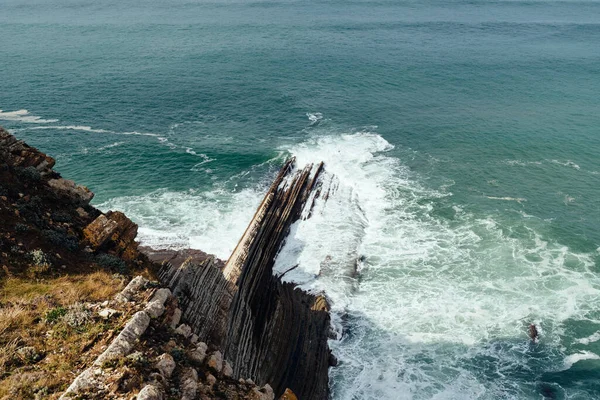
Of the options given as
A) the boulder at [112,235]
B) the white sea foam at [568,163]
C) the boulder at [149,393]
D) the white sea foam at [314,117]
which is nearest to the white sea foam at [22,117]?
the white sea foam at [314,117]

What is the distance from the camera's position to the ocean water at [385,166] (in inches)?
1555

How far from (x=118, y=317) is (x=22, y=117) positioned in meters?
80.5

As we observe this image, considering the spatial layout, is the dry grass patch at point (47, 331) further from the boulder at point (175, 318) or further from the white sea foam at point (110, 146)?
the white sea foam at point (110, 146)

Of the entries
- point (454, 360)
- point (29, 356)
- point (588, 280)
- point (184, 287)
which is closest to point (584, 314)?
point (588, 280)

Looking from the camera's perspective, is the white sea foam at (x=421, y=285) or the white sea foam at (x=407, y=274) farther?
the white sea foam at (x=407, y=274)

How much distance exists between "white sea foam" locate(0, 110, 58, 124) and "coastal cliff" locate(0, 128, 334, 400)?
59450mm

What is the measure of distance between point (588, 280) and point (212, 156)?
182 feet

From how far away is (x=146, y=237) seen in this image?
5250 centimetres

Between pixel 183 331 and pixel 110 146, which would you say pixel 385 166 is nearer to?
pixel 110 146

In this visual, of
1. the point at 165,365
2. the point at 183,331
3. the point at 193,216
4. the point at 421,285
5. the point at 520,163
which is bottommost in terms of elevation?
the point at 421,285

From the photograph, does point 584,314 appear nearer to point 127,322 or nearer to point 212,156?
point 127,322

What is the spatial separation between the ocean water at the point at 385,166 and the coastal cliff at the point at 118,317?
18.4 ft

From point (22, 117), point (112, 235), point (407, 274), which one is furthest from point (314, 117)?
point (112, 235)

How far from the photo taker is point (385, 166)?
7038 centimetres
